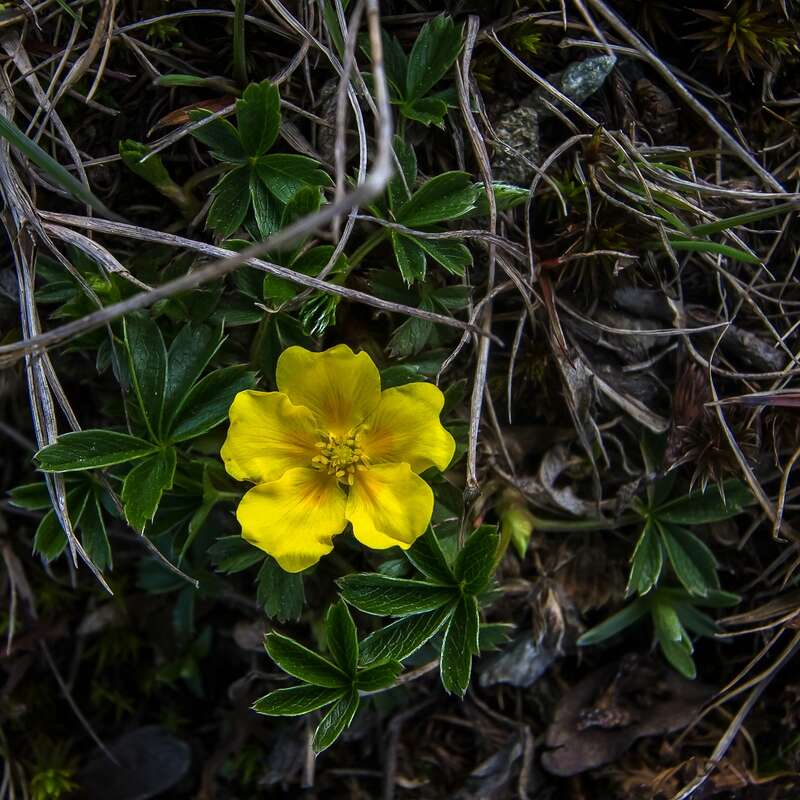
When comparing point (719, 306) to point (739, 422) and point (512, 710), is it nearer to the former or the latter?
point (739, 422)

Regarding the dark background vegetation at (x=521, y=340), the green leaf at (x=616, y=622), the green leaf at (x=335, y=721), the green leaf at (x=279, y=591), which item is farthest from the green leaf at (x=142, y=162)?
the green leaf at (x=616, y=622)

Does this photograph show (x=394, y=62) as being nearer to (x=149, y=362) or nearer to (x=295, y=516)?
(x=149, y=362)

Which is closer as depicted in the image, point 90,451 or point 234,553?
point 90,451

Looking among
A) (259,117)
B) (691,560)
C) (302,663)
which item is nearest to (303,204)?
(259,117)

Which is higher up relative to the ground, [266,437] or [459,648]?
[266,437]

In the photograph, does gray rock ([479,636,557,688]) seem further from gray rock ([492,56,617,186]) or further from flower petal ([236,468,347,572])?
gray rock ([492,56,617,186])

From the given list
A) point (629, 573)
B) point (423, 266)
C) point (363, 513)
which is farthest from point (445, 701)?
point (423, 266)

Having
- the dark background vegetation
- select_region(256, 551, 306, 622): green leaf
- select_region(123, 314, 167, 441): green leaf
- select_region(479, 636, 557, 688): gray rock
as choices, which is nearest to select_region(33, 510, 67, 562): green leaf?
the dark background vegetation
